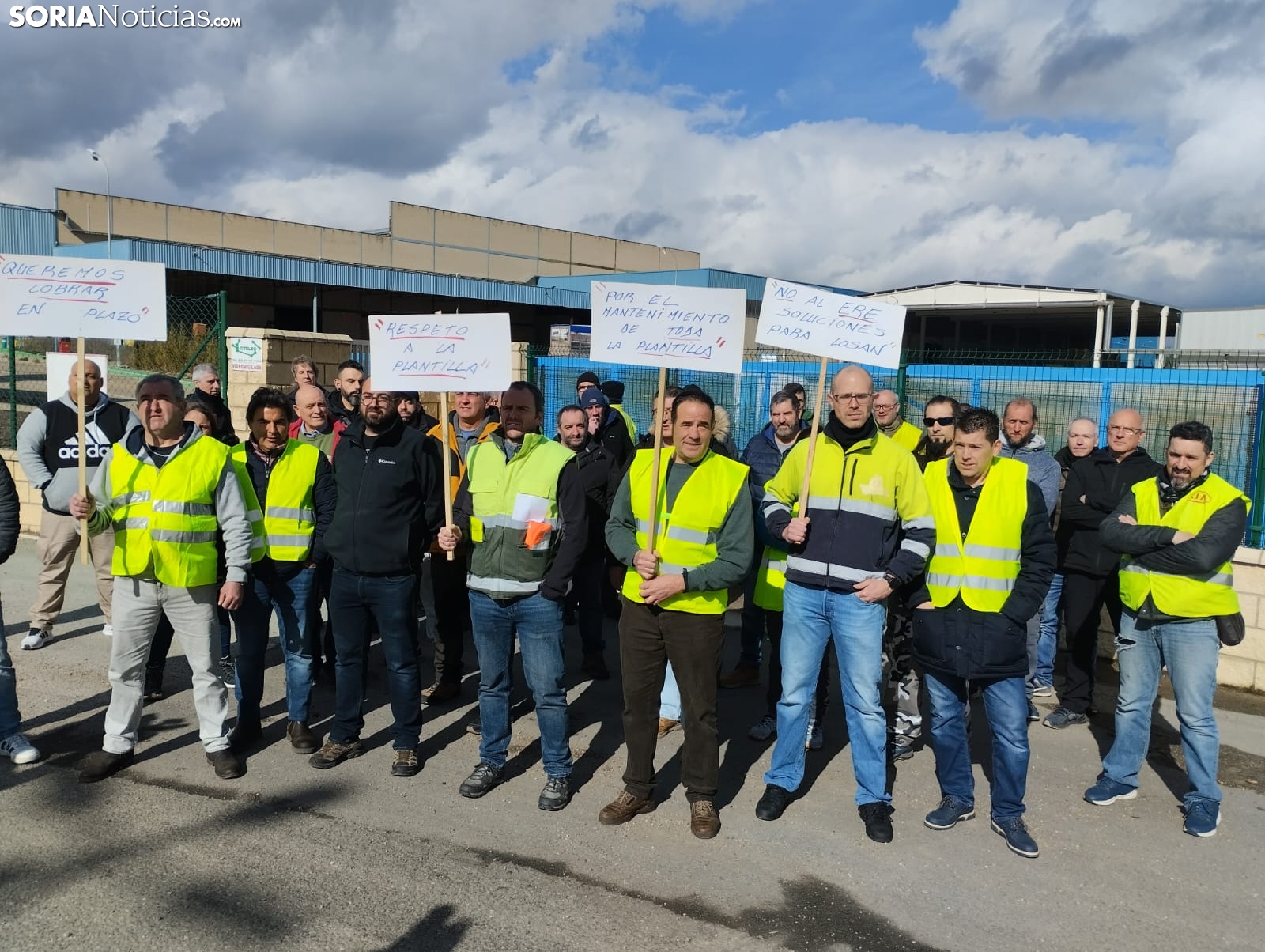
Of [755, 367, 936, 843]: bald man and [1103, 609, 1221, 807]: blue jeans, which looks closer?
[755, 367, 936, 843]: bald man

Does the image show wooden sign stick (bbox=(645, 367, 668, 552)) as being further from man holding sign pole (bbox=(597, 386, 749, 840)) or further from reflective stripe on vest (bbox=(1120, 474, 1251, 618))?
reflective stripe on vest (bbox=(1120, 474, 1251, 618))

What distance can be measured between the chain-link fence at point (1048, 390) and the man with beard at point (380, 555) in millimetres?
4486

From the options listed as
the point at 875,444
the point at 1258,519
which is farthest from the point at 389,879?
the point at 1258,519

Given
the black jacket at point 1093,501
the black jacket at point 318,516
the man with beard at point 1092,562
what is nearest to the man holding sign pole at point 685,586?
the black jacket at point 318,516

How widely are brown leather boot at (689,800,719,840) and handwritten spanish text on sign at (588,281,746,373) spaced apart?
6.72 feet

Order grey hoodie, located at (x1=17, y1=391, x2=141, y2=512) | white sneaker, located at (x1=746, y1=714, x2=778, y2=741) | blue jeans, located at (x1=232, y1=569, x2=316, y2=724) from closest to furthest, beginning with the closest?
blue jeans, located at (x1=232, y1=569, x2=316, y2=724) → white sneaker, located at (x1=746, y1=714, x2=778, y2=741) → grey hoodie, located at (x1=17, y1=391, x2=141, y2=512)

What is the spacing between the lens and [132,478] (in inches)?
178

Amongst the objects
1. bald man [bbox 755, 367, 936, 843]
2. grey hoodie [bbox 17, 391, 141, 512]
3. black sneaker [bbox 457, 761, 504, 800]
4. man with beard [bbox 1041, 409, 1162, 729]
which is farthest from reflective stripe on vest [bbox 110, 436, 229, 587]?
man with beard [bbox 1041, 409, 1162, 729]

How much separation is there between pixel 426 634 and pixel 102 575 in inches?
95.9

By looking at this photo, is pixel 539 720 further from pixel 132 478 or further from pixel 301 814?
pixel 132 478

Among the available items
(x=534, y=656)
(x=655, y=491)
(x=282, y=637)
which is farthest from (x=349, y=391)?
(x=655, y=491)

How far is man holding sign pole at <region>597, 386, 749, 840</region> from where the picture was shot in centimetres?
414

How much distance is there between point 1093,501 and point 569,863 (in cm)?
411

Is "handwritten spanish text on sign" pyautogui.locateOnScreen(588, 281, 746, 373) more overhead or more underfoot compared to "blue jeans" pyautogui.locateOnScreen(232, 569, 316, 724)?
more overhead
